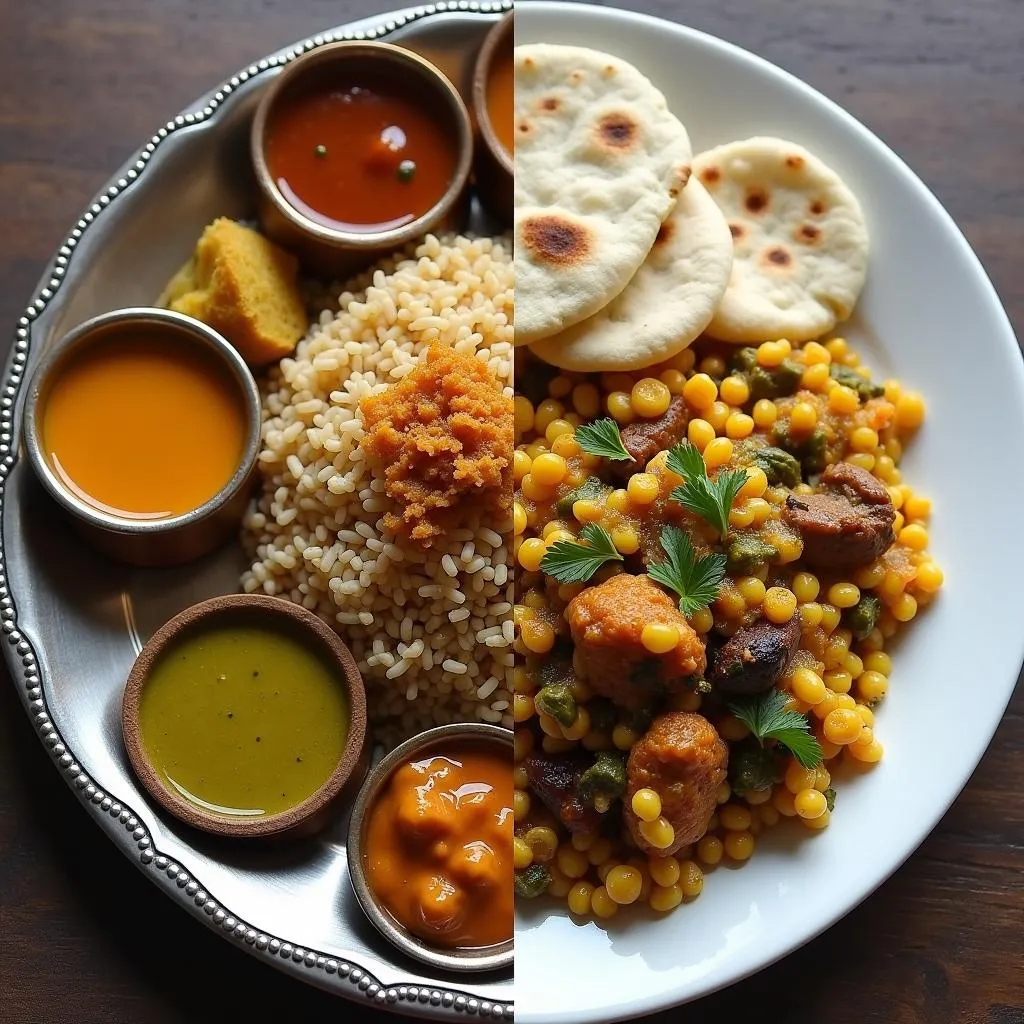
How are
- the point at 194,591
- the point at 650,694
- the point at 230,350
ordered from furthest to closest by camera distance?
the point at 194,591 < the point at 230,350 < the point at 650,694

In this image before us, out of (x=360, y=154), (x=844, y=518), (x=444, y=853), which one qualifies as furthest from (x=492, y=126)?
(x=444, y=853)

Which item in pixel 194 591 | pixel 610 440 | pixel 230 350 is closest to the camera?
pixel 610 440

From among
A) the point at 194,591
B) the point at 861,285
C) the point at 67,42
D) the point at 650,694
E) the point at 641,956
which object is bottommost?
the point at 641,956

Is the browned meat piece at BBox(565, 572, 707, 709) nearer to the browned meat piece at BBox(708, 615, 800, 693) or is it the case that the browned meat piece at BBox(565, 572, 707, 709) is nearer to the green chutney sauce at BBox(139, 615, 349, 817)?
the browned meat piece at BBox(708, 615, 800, 693)

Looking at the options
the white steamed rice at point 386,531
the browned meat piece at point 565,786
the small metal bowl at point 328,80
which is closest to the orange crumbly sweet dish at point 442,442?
the white steamed rice at point 386,531

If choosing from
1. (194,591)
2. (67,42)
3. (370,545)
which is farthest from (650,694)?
(67,42)

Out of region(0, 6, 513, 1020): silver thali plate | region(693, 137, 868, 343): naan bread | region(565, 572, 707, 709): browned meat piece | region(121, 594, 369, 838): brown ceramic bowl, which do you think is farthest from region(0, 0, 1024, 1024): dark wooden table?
region(565, 572, 707, 709): browned meat piece

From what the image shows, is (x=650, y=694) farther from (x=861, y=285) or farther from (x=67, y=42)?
(x=67, y=42)
